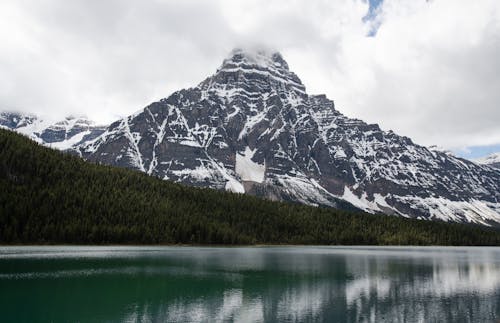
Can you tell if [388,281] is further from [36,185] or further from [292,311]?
[36,185]

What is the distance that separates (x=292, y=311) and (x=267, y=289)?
17.1m

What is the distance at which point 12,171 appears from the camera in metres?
200

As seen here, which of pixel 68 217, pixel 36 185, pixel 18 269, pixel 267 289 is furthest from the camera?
pixel 36 185

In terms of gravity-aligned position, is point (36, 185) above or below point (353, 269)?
above

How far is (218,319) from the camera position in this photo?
2060 inches

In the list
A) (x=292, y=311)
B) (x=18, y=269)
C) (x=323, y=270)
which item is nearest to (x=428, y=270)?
(x=323, y=270)

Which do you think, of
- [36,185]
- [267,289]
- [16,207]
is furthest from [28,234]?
[267,289]

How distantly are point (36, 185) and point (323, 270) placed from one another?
453 ft

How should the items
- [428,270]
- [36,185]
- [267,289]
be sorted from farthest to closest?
[36,185]
[428,270]
[267,289]

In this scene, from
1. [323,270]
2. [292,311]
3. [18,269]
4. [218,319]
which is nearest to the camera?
[218,319]

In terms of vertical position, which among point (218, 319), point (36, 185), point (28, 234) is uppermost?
point (36, 185)

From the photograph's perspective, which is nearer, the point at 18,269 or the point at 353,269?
the point at 18,269

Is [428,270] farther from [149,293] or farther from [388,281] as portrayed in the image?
[149,293]

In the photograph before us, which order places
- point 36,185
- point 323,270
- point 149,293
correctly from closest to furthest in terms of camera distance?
point 149,293
point 323,270
point 36,185
